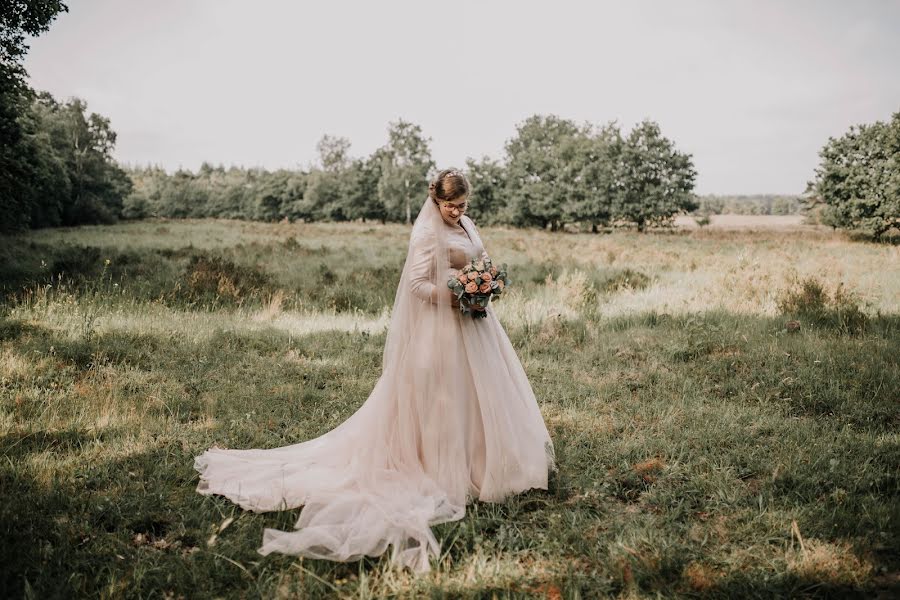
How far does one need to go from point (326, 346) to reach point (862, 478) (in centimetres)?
640

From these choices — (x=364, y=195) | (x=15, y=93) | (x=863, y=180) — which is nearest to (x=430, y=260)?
(x=15, y=93)

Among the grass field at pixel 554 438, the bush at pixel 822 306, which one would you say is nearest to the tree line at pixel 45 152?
the grass field at pixel 554 438

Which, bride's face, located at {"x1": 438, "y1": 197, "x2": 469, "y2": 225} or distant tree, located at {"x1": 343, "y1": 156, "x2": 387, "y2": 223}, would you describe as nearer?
bride's face, located at {"x1": 438, "y1": 197, "x2": 469, "y2": 225}

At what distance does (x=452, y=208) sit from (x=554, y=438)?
246cm

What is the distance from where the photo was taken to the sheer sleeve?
3938 millimetres

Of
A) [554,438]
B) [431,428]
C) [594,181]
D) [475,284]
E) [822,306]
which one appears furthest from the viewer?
[594,181]

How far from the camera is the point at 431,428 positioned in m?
3.91

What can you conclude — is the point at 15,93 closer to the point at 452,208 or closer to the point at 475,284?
the point at 452,208

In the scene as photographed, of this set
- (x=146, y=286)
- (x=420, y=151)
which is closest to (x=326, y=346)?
(x=146, y=286)

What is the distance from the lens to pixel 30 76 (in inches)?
486

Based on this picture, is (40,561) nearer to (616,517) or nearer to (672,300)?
(616,517)

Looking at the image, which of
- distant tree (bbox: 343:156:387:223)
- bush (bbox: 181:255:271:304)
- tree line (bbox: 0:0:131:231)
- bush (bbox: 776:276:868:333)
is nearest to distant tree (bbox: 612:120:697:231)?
distant tree (bbox: 343:156:387:223)

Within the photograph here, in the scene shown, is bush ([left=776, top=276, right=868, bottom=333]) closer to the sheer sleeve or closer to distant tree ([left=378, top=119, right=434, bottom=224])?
the sheer sleeve

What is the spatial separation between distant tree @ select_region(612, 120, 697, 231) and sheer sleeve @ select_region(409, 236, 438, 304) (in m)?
43.5
